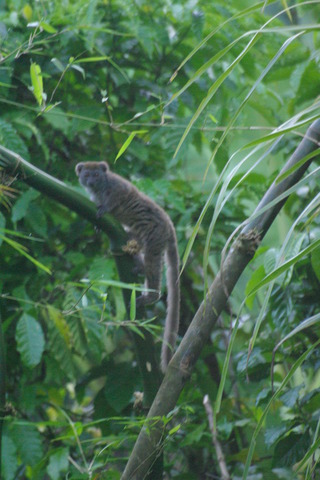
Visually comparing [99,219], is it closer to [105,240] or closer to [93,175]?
[93,175]

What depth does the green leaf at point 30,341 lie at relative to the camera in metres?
2.59

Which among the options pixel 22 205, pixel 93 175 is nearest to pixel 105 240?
pixel 93 175

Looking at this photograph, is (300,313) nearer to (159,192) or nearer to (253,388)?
(159,192)

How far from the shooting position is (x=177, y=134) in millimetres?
2941

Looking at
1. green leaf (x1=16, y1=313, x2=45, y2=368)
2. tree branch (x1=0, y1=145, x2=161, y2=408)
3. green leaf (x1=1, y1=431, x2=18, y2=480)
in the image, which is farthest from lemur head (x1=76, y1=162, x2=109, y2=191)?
green leaf (x1=1, y1=431, x2=18, y2=480)

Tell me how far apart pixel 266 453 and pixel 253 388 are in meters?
0.73

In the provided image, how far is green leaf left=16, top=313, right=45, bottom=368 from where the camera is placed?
102 inches

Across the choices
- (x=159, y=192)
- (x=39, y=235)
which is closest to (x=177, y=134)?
(x=159, y=192)

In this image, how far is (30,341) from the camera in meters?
2.59

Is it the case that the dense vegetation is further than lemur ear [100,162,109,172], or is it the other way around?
lemur ear [100,162,109,172]

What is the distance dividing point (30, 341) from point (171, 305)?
2.04 ft

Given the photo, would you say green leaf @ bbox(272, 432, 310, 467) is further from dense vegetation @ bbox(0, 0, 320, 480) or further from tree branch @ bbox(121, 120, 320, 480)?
tree branch @ bbox(121, 120, 320, 480)

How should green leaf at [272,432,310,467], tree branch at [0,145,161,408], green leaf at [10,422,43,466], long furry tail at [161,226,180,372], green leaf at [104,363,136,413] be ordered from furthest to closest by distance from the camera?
green leaf at [104,363,136,413]
green leaf at [10,422,43,466]
green leaf at [272,432,310,467]
long furry tail at [161,226,180,372]
tree branch at [0,145,161,408]

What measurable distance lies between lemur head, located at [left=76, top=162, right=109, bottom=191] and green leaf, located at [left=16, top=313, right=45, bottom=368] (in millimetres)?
838
